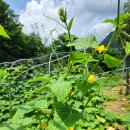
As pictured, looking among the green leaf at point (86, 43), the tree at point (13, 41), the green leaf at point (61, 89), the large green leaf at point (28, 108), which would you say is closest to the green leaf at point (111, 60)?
the green leaf at point (86, 43)

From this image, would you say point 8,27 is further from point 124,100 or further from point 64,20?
point 64,20

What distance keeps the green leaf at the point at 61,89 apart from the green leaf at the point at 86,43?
168 mm

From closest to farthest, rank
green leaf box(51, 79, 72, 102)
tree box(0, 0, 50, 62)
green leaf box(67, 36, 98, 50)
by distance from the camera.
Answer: green leaf box(51, 79, 72, 102)
green leaf box(67, 36, 98, 50)
tree box(0, 0, 50, 62)

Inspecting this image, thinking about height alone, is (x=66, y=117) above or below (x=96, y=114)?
above

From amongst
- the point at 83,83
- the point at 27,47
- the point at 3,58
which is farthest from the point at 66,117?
the point at 27,47

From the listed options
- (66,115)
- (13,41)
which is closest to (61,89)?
(66,115)

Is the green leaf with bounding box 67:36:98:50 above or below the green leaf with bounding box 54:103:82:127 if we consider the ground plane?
above

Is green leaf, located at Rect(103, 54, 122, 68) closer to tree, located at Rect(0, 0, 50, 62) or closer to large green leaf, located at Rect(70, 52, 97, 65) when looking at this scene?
large green leaf, located at Rect(70, 52, 97, 65)

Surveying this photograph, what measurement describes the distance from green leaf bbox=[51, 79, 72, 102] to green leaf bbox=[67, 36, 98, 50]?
0.17 meters

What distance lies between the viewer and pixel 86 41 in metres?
1.44

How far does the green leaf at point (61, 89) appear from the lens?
1.29m

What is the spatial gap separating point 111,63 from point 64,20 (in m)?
0.30

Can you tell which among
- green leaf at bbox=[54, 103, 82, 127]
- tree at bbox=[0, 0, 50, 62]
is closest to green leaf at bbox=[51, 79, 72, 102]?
green leaf at bbox=[54, 103, 82, 127]

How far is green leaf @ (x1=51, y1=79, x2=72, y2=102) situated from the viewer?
4.24ft
